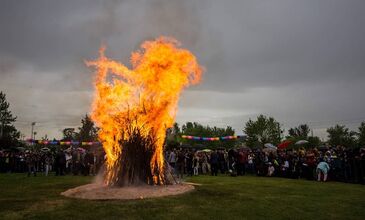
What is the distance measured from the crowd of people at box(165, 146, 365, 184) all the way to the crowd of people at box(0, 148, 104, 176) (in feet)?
19.2

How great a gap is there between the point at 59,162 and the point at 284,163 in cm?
1737

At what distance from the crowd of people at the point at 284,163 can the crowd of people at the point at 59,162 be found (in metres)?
5.86

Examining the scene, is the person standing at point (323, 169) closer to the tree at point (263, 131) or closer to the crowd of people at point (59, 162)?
the crowd of people at point (59, 162)

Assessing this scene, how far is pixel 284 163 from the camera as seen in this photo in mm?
24406

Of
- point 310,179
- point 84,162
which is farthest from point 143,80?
point 310,179

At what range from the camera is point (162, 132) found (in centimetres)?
1556

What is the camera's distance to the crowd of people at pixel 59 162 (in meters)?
24.7

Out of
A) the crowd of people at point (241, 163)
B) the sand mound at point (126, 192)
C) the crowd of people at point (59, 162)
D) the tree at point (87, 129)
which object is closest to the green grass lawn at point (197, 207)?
the sand mound at point (126, 192)

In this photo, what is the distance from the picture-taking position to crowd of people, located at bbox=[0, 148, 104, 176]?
81.1 ft

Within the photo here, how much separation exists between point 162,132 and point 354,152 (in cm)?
1347

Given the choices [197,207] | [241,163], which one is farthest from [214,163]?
[197,207]

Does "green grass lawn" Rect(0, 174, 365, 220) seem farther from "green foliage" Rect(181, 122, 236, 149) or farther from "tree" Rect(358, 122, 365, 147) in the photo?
"green foliage" Rect(181, 122, 236, 149)

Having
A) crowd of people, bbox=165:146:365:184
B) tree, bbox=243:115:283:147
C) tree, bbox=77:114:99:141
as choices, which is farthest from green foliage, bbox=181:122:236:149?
crowd of people, bbox=165:146:365:184

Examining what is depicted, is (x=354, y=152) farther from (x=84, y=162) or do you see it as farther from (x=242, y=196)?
(x=84, y=162)
